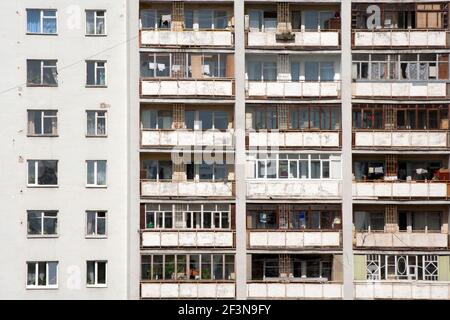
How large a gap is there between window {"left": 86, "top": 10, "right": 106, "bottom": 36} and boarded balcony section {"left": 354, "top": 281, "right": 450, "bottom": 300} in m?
17.4

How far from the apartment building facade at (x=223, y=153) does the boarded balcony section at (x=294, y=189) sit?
0.08 m

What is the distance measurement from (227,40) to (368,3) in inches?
280

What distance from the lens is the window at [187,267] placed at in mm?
45156

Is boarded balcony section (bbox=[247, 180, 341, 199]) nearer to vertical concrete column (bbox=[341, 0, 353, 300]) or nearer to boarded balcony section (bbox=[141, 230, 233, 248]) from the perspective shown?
vertical concrete column (bbox=[341, 0, 353, 300])

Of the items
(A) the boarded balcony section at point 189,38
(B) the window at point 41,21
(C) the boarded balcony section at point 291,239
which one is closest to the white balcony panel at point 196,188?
(C) the boarded balcony section at point 291,239

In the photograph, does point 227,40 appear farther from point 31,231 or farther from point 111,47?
point 31,231

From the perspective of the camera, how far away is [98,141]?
46000 mm

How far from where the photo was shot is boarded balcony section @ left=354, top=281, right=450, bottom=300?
4488 cm

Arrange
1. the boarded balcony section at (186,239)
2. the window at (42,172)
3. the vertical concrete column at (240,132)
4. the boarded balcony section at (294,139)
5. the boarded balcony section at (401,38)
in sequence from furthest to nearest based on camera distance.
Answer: the boarded balcony section at (401,38) < the boarded balcony section at (294,139) < the window at (42,172) < the vertical concrete column at (240,132) < the boarded balcony section at (186,239)

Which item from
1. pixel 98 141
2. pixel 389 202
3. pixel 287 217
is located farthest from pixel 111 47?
pixel 389 202

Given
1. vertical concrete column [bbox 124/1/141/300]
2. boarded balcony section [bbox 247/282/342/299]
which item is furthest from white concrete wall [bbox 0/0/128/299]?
boarded balcony section [bbox 247/282/342/299]

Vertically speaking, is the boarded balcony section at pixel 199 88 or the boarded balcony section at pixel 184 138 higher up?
the boarded balcony section at pixel 199 88

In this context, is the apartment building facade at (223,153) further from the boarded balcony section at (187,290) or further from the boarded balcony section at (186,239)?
the boarded balcony section at (187,290)

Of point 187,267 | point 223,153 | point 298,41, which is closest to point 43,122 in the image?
point 223,153
